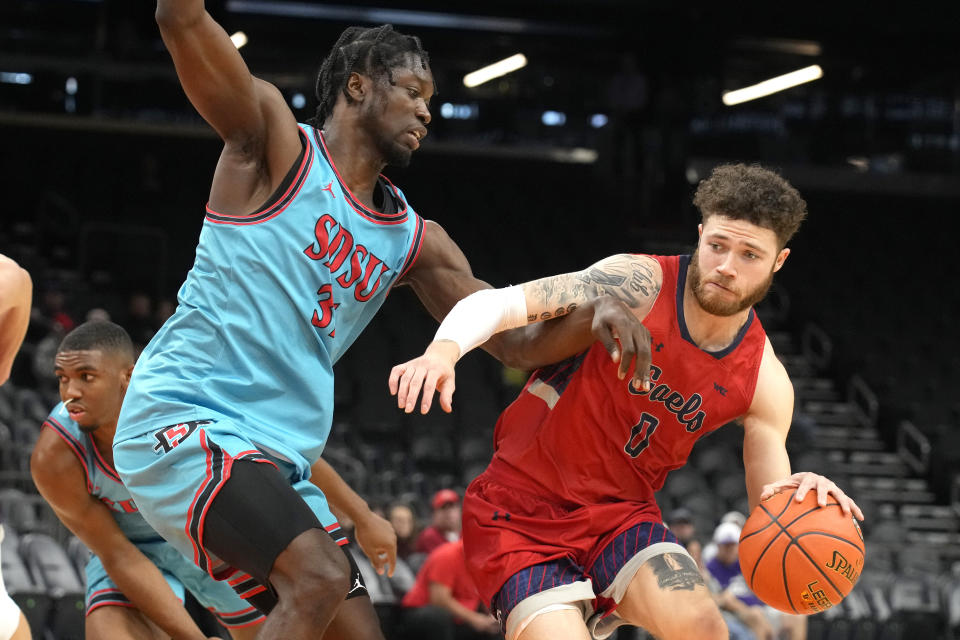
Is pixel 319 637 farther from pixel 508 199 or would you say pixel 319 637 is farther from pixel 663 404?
pixel 508 199

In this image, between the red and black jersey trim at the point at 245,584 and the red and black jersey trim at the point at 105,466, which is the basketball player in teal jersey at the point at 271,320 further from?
the red and black jersey trim at the point at 105,466

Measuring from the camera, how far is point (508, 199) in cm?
2030

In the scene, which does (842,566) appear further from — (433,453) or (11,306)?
(433,453)

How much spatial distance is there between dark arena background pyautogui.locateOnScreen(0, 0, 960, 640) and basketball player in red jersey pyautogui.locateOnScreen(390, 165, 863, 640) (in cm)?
984

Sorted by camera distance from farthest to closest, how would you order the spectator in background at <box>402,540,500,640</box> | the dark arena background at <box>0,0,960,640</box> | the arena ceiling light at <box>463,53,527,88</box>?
the arena ceiling light at <box>463,53,527,88</box>, the dark arena background at <box>0,0,960,640</box>, the spectator in background at <box>402,540,500,640</box>

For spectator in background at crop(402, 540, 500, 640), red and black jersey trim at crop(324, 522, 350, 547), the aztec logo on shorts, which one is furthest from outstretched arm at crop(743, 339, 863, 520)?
spectator in background at crop(402, 540, 500, 640)

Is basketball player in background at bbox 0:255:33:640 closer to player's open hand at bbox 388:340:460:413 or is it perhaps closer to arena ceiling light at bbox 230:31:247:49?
player's open hand at bbox 388:340:460:413

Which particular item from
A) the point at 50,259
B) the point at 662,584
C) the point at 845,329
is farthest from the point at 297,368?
the point at 845,329

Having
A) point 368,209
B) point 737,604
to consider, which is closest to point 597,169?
point 737,604

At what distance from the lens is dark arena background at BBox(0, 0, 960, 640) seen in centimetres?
1616

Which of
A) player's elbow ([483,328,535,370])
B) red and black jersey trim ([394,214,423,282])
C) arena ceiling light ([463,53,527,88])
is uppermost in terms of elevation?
red and black jersey trim ([394,214,423,282])

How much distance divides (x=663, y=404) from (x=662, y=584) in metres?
0.57

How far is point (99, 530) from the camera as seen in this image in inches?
173

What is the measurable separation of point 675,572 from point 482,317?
98 centimetres
